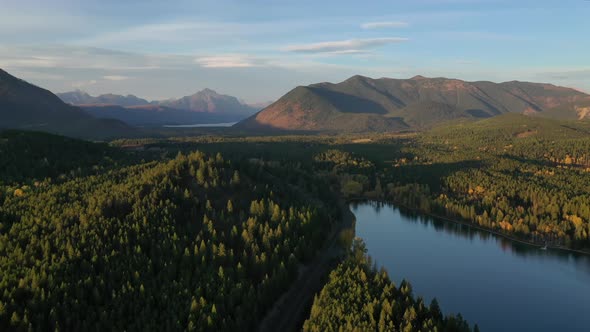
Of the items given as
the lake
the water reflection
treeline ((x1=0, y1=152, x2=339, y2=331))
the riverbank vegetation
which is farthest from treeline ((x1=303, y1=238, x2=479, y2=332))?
the water reflection

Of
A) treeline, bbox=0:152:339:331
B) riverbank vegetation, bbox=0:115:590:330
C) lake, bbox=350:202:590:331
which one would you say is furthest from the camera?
lake, bbox=350:202:590:331

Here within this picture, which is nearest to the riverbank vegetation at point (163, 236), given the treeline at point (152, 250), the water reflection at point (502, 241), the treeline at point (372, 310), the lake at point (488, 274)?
the treeline at point (152, 250)

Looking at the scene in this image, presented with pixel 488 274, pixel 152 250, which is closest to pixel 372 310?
pixel 152 250

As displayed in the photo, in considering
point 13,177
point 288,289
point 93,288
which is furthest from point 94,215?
point 13,177

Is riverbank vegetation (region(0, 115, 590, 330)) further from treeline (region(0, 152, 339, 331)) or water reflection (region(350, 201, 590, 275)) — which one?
water reflection (region(350, 201, 590, 275))

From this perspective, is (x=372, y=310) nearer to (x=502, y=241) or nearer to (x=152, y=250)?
(x=152, y=250)

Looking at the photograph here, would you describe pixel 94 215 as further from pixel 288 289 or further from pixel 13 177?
pixel 13 177
